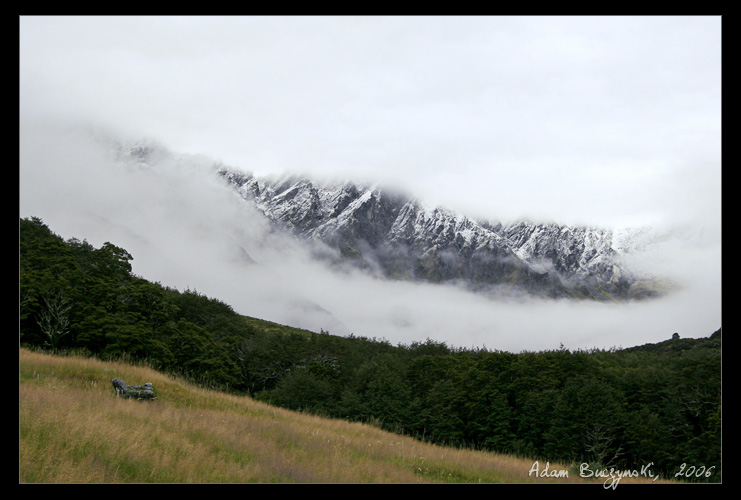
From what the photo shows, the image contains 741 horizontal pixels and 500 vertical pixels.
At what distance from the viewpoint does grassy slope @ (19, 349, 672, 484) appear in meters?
6.38

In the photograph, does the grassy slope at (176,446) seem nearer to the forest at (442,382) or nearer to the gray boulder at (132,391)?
the gray boulder at (132,391)

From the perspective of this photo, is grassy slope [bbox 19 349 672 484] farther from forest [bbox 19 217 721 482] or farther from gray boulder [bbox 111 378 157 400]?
forest [bbox 19 217 721 482]

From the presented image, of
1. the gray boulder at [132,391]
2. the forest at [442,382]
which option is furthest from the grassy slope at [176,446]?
the forest at [442,382]

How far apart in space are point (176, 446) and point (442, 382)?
167ft

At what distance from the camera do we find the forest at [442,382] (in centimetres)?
2862

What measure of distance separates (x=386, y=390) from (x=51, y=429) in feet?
165

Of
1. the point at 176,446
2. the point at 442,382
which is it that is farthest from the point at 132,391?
the point at 442,382

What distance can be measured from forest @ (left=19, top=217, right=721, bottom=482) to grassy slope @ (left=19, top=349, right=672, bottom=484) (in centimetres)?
1485

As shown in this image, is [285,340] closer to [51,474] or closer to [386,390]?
[386,390]

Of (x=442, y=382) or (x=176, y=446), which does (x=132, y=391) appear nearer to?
(x=176, y=446)

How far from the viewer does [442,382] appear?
180 ft

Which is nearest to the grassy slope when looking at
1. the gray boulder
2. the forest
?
the gray boulder
